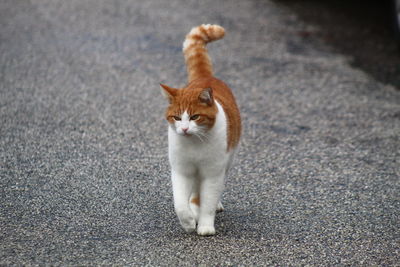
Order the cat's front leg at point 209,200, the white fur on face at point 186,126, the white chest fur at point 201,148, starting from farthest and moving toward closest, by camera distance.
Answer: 1. the cat's front leg at point 209,200
2. the white chest fur at point 201,148
3. the white fur on face at point 186,126

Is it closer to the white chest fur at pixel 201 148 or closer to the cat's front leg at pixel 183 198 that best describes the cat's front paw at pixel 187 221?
the cat's front leg at pixel 183 198

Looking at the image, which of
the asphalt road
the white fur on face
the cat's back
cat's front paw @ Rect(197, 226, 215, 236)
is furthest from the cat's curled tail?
cat's front paw @ Rect(197, 226, 215, 236)

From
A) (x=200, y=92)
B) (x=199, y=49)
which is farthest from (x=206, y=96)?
(x=199, y=49)

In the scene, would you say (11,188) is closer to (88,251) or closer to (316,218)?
(88,251)

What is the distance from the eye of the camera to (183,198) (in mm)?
3365

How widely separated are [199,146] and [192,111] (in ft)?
0.71

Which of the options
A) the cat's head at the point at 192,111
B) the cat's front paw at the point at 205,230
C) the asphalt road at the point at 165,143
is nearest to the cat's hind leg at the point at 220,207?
the asphalt road at the point at 165,143

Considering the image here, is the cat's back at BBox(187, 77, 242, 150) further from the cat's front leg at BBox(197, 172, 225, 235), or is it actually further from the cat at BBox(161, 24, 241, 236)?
the cat's front leg at BBox(197, 172, 225, 235)

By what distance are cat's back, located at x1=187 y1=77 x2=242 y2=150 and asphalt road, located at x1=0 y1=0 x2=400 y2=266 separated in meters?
0.56

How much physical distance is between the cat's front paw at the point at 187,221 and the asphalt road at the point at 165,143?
0.20ft

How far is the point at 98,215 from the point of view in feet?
12.1

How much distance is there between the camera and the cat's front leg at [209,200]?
3.40m

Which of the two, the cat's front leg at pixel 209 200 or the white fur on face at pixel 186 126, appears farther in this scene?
the cat's front leg at pixel 209 200

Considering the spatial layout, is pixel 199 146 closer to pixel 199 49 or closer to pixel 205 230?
pixel 205 230
